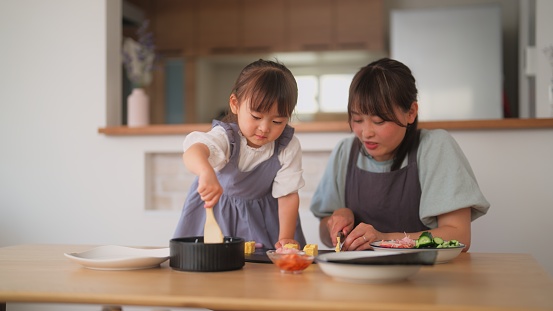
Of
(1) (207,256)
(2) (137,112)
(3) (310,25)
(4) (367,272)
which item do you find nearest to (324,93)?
(3) (310,25)

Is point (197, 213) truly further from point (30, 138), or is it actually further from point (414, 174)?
point (30, 138)

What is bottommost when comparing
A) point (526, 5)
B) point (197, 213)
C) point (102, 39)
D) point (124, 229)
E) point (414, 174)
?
point (124, 229)

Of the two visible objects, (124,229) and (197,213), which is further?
(124,229)

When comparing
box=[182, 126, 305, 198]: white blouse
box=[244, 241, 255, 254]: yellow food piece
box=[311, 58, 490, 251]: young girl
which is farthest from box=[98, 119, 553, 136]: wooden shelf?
box=[244, 241, 255, 254]: yellow food piece

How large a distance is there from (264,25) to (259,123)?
412cm

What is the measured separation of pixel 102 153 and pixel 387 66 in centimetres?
145

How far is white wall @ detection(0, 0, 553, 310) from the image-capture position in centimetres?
267

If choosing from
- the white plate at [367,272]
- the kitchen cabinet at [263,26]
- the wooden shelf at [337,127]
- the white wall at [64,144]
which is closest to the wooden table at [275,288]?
the white plate at [367,272]

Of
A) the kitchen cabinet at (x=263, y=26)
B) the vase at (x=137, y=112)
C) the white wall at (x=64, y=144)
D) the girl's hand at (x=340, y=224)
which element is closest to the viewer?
the girl's hand at (x=340, y=224)

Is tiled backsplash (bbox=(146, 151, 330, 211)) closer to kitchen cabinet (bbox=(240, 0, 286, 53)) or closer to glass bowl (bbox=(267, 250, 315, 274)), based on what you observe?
glass bowl (bbox=(267, 250, 315, 274))

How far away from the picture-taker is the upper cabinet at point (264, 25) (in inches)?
206

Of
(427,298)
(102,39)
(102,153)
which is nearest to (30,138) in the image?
(102,153)

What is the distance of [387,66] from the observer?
5.69 feet

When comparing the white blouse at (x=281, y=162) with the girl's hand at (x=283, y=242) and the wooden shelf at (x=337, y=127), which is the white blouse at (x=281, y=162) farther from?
the wooden shelf at (x=337, y=127)
